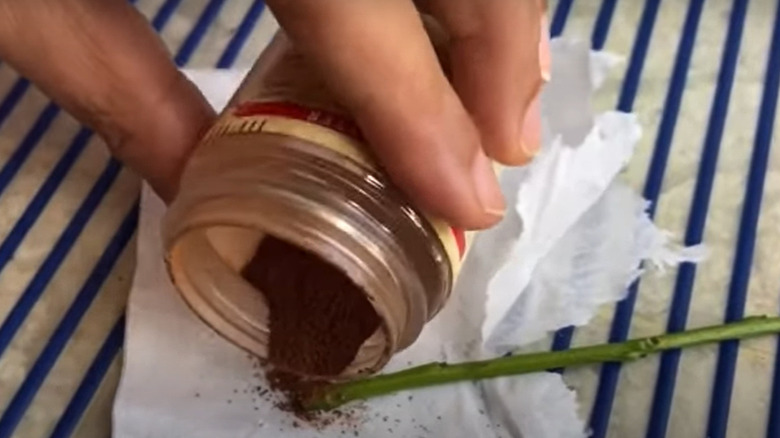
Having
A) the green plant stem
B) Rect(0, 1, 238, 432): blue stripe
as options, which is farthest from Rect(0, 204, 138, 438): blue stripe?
the green plant stem

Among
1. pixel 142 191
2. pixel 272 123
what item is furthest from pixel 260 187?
pixel 142 191

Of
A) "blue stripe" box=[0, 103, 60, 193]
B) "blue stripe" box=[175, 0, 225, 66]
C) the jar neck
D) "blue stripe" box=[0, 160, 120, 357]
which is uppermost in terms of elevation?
the jar neck

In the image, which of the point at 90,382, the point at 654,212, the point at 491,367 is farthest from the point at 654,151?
the point at 90,382

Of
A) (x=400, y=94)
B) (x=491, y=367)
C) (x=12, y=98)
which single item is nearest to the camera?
(x=400, y=94)

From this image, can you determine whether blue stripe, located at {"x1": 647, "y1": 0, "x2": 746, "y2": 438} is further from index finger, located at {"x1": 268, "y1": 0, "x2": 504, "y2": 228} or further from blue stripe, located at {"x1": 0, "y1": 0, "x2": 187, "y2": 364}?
blue stripe, located at {"x1": 0, "y1": 0, "x2": 187, "y2": 364}

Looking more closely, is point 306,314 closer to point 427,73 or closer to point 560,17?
point 427,73

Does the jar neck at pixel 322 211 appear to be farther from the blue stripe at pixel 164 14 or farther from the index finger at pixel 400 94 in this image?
the blue stripe at pixel 164 14
